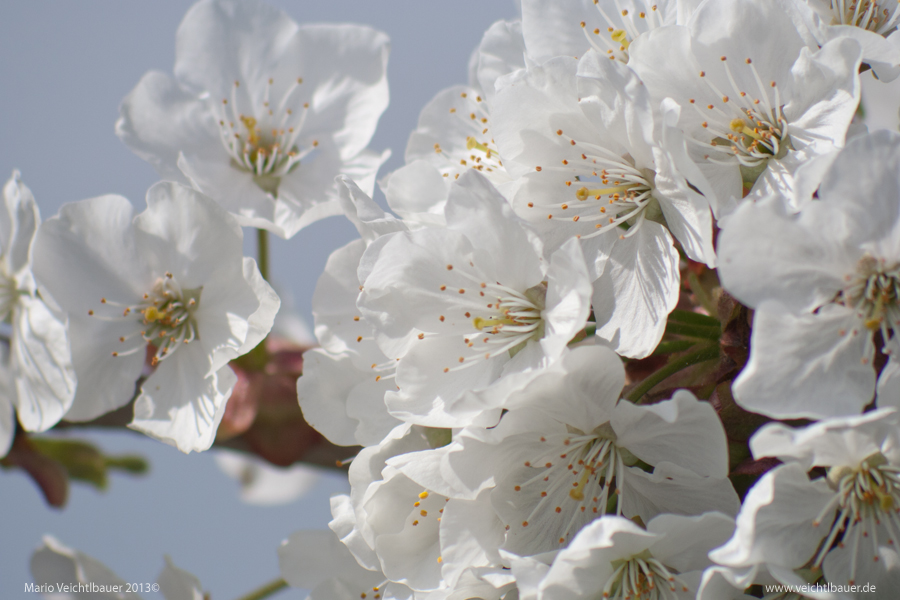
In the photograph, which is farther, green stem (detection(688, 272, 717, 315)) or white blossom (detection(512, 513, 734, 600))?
green stem (detection(688, 272, 717, 315))

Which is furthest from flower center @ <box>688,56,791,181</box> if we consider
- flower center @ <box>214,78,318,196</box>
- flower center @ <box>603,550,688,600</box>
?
flower center @ <box>214,78,318,196</box>

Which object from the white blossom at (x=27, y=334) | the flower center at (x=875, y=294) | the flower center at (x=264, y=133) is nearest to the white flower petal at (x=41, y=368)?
the white blossom at (x=27, y=334)

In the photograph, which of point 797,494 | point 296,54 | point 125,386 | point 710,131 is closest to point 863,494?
point 797,494

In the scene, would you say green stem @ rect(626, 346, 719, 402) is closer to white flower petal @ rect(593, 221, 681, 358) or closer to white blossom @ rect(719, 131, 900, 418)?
white flower petal @ rect(593, 221, 681, 358)

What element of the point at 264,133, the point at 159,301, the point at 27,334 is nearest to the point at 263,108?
the point at 264,133

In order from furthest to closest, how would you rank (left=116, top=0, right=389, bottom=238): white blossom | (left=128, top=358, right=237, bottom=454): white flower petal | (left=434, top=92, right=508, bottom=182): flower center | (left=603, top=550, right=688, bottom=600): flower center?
1. (left=116, top=0, right=389, bottom=238): white blossom
2. (left=434, top=92, right=508, bottom=182): flower center
3. (left=128, top=358, right=237, bottom=454): white flower petal
4. (left=603, top=550, right=688, bottom=600): flower center

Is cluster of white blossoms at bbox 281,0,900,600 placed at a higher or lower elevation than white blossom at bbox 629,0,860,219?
lower

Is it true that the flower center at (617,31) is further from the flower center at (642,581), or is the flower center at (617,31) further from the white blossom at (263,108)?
the flower center at (642,581)
